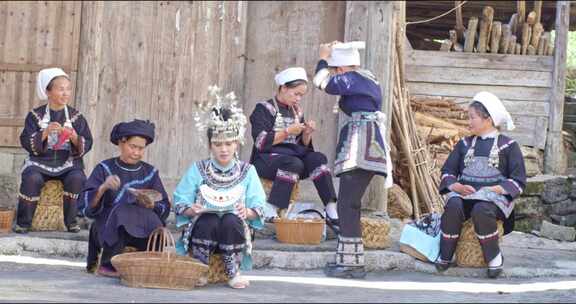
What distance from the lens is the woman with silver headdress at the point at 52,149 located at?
29.1 ft

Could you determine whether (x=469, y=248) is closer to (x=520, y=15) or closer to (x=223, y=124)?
(x=223, y=124)

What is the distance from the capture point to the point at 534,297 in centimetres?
703

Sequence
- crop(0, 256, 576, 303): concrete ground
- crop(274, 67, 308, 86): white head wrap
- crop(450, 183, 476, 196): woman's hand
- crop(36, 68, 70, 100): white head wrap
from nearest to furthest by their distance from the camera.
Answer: crop(0, 256, 576, 303): concrete ground
crop(450, 183, 476, 196): woman's hand
crop(36, 68, 70, 100): white head wrap
crop(274, 67, 308, 86): white head wrap

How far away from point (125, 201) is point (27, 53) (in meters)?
3.35

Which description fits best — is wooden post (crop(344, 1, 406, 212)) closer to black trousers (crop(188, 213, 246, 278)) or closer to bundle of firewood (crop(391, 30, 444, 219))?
bundle of firewood (crop(391, 30, 444, 219))

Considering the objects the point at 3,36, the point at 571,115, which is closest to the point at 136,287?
the point at 3,36

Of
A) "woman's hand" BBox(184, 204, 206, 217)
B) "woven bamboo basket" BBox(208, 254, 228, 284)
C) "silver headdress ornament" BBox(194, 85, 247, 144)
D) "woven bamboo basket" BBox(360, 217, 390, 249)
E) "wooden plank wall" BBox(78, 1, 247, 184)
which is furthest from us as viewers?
"wooden plank wall" BBox(78, 1, 247, 184)

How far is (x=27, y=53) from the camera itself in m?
10.2

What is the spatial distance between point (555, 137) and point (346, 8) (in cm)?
401

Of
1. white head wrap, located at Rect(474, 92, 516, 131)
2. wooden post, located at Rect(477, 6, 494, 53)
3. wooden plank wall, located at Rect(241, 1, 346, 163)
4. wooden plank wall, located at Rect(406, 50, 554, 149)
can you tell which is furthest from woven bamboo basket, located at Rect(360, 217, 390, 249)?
wooden post, located at Rect(477, 6, 494, 53)

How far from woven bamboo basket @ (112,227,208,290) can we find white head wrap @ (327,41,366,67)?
6.94 ft

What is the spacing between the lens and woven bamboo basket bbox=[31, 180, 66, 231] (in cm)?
898

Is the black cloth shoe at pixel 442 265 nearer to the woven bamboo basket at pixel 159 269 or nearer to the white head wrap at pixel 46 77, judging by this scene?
the woven bamboo basket at pixel 159 269

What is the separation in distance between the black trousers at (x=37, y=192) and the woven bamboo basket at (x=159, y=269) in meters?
2.18
